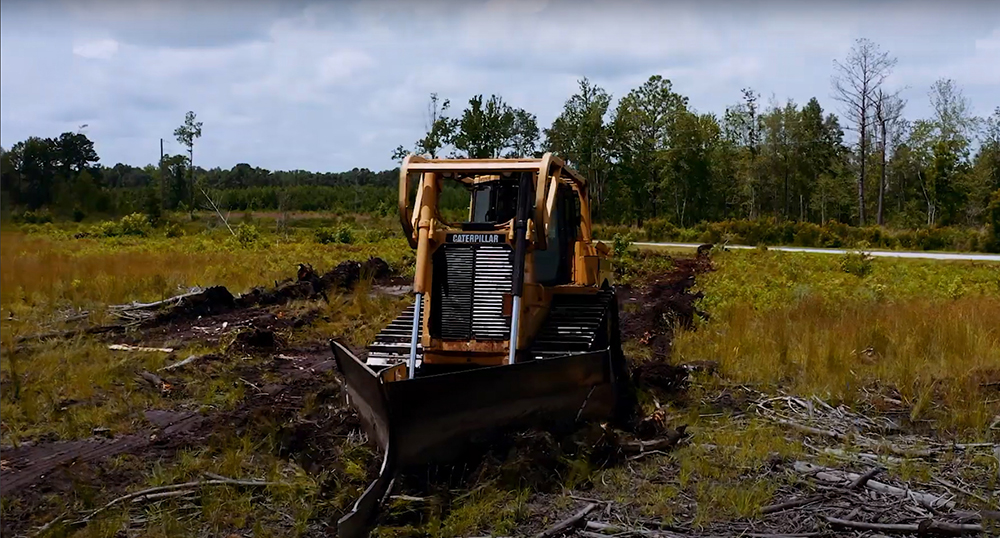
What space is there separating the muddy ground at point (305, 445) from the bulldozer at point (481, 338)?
285 mm

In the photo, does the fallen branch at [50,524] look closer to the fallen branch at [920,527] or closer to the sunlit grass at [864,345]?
the fallen branch at [920,527]

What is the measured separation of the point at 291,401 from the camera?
976 cm

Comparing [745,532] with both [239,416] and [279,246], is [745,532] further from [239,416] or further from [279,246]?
[279,246]

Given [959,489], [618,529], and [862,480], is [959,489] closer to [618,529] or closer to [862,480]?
[862,480]

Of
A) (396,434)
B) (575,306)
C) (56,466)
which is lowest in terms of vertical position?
(56,466)

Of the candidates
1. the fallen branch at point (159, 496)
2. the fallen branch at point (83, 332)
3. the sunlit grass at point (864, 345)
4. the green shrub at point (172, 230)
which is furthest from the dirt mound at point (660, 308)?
the green shrub at point (172, 230)

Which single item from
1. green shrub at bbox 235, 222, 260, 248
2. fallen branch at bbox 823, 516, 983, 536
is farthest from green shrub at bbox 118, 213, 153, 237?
green shrub at bbox 235, 222, 260, 248

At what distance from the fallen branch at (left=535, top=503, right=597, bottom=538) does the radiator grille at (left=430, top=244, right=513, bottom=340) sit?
7.68 ft

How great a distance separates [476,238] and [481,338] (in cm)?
94

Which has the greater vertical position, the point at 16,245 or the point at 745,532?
the point at 16,245

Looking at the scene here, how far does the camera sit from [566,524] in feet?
19.7

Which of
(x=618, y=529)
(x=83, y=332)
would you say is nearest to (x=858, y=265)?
(x=83, y=332)

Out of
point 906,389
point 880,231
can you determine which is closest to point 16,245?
point 906,389

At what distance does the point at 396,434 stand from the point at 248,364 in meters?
5.91
